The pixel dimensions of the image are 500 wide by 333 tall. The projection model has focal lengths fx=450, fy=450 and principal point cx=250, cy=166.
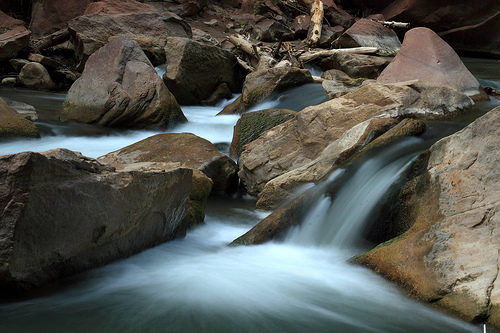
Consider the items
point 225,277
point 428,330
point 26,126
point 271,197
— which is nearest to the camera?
point 428,330

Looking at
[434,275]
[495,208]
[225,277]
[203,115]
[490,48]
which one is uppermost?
[490,48]

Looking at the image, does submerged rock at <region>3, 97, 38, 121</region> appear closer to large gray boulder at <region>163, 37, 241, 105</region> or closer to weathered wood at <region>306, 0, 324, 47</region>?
large gray boulder at <region>163, 37, 241, 105</region>

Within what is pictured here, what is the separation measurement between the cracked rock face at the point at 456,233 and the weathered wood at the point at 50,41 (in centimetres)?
1322

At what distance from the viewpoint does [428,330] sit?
228 centimetres

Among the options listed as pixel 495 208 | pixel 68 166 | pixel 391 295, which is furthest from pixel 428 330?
pixel 68 166

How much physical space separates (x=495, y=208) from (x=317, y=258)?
1.28m

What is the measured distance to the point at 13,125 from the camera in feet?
21.1

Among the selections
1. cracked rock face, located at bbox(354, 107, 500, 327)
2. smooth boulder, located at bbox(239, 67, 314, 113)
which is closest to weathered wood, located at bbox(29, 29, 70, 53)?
smooth boulder, located at bbox(239, 67, 314, 113)

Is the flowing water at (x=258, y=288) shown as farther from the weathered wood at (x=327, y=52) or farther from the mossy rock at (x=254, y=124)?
the weathered wood at (x=327, y=52)

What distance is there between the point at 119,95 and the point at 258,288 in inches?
232

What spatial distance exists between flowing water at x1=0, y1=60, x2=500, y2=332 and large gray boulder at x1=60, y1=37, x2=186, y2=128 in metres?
4.22

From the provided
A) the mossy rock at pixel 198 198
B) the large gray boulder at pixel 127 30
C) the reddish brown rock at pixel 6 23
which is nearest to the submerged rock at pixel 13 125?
the mossy rock at pixel 198 198

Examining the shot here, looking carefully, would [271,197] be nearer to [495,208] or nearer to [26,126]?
[495,208]

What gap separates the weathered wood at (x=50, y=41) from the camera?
1350 centimetres
